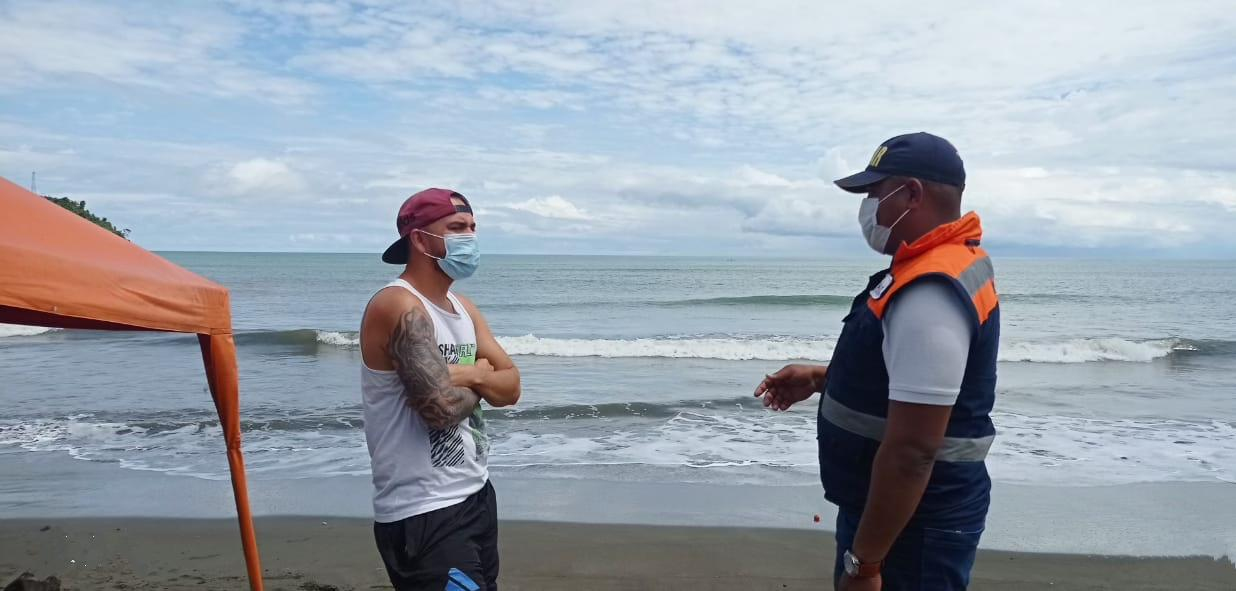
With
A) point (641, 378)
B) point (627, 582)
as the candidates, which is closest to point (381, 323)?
point (627, 582)

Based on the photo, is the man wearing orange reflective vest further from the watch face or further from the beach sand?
the beach sand

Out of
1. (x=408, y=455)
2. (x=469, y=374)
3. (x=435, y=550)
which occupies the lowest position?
(x=435, y=550)

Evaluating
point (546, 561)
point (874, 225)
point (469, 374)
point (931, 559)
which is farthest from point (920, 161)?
point (546, 561)

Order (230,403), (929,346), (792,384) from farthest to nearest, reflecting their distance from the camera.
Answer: (230,403) < (792,384) < (929,346)

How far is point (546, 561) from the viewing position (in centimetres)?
559

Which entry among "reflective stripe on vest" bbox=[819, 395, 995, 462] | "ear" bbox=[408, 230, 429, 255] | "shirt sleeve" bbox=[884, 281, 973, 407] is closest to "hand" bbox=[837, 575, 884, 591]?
"reflective stripe on vest" bbox=[819, 395, 995, 462]

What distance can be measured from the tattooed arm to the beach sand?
262cm

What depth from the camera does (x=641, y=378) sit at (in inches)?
590

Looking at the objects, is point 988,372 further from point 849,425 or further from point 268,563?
point 268,563

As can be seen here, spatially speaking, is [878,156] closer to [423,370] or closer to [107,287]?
[423,370]

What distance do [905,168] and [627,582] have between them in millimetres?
3556

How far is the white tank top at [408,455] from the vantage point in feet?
9.49

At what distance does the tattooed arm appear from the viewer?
9.14 ft

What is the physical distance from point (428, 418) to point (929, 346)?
1.55 meters
